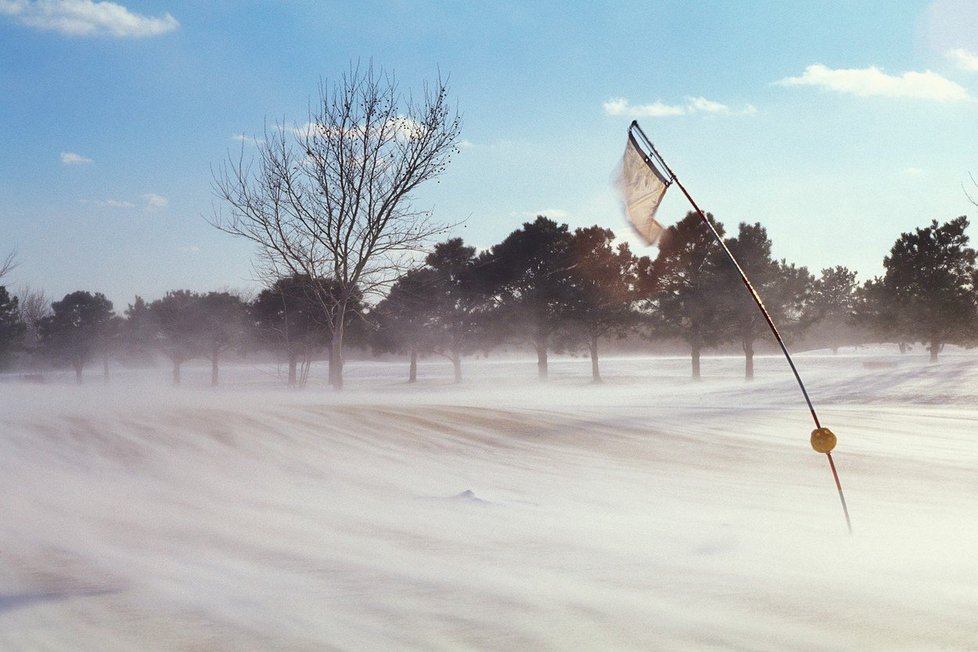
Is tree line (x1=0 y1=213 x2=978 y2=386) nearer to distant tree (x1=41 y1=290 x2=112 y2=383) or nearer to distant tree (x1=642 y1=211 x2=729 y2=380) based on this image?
distant tree (x1=642 y1=211 x2=729 y2=380)

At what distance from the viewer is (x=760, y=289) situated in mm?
43719

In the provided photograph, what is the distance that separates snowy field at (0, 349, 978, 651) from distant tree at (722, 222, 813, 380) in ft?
108

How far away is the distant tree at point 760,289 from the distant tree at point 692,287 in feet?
2.05

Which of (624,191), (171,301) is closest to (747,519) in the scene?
(624,191)

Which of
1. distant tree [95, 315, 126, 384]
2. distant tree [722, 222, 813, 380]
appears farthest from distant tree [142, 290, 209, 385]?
distant tree [722, 222, 813, 380]

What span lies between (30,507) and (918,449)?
1015 centimetres

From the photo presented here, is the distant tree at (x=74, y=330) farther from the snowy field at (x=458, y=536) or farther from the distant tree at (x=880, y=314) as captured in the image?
the snowy field at (x=458, y=536)

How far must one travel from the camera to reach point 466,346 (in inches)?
2044

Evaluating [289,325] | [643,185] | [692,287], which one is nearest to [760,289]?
[692,287]

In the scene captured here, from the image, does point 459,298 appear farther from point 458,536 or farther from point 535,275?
point 458,536

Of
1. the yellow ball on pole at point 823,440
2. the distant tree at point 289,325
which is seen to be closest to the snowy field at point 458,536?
the yellow ball on pole at point 823,440

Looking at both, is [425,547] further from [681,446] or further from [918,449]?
[918,449]

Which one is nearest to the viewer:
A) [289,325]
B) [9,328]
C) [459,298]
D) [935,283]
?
[935,283]

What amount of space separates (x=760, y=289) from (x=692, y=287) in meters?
3.53
